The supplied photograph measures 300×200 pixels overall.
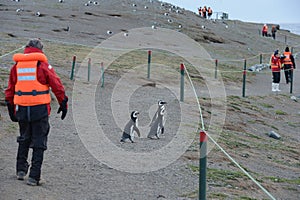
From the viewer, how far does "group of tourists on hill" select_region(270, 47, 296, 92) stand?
75.4 ft

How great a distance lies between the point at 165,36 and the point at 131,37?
285 centimetres

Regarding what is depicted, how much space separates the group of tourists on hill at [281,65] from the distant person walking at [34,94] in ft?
55.8

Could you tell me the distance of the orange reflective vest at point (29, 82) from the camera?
6809 mm

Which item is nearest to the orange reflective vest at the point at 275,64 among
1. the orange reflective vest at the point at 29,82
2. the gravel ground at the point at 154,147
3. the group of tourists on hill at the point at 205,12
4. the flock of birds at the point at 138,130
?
the gravel ground at the point at 154,147

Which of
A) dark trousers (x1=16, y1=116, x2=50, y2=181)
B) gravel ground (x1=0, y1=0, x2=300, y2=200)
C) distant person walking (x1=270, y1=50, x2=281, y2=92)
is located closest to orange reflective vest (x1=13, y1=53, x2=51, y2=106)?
dark trousers (x1=16, y1=116, x2=50, y2=181)

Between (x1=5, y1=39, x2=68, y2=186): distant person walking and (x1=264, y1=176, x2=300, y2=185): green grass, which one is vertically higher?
(x1=5, y1=39, x2=68, y2=186): distant person walking

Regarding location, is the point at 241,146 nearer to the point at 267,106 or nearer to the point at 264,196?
the point at 264,196

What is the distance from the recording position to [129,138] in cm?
1005

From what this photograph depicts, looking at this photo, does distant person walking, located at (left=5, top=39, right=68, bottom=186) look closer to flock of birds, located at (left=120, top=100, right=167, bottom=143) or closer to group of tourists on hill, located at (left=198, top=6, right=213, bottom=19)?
flock of birds, located at (left=120, top=100, right=167, bottom=143)

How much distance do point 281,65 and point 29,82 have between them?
66.1 feet

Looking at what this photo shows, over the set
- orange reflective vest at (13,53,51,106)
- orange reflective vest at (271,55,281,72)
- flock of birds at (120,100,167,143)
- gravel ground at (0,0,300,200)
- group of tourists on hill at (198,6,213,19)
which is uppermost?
group of tourists on hill at (198,6,213,19)

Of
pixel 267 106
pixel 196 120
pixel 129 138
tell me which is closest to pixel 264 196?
pixel 129 138

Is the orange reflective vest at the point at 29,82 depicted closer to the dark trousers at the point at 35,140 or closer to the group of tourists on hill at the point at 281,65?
the dark trousers at the point at 35,140

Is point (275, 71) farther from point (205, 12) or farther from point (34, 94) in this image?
point (205, 12)
